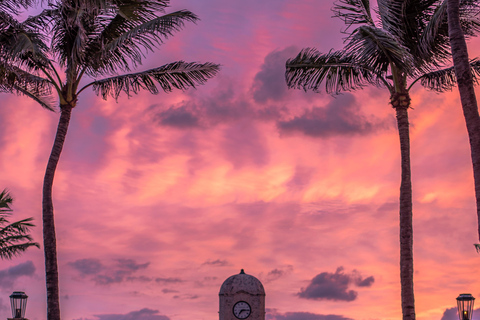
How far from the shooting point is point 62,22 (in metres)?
20.4

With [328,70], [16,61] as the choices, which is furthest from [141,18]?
[328,70]

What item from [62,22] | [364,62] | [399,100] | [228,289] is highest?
[62,22]

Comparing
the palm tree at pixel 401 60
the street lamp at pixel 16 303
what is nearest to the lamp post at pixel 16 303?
the street lamp at pixel 16 303

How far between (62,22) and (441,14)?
37.5 ft

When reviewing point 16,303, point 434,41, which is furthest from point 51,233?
point 434,41

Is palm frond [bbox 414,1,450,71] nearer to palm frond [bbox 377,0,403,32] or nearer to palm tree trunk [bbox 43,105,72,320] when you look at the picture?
palm frond [bbox 377,0,403,32]

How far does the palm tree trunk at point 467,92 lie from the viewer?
12.4m

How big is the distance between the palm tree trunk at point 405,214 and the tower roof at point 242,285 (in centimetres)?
713

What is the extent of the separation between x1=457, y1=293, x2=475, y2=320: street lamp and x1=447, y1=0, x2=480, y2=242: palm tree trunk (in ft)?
30.7

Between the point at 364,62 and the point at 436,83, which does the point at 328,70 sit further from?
the point at 436,83

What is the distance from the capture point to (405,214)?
18781 millimetres

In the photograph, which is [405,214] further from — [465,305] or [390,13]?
[390,13]

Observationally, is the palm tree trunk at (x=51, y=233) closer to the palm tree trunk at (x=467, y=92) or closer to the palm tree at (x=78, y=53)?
the palm tree at (x=78, y=53)

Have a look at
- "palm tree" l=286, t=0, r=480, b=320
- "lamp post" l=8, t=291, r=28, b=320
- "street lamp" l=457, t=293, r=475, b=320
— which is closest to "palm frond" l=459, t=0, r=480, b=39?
"palm tree" l=286, t=0, r=480, b=320
